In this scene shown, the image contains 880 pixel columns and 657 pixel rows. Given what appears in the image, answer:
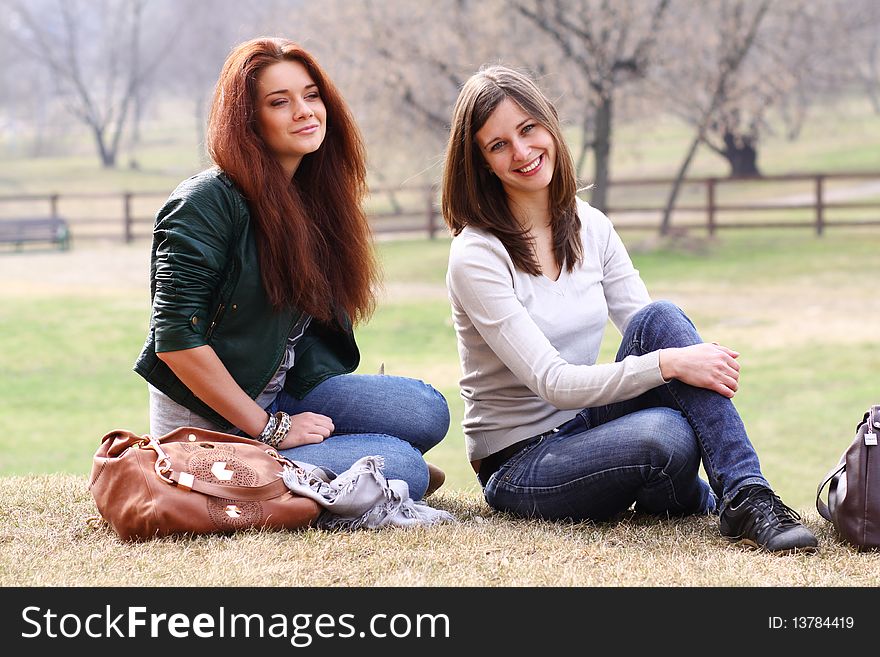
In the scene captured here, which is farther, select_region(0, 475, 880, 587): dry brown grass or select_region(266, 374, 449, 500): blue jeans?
select_region(266, 374, 449, 500): blue jeans

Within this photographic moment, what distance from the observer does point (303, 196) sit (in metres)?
3.02

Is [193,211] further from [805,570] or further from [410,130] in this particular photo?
[410,130]

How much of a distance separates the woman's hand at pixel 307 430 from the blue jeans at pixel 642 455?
1.52 ft

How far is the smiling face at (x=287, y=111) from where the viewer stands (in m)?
2.84

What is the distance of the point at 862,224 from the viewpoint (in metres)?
17.4

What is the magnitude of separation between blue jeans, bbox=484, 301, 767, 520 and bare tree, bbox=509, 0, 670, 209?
12191 mm

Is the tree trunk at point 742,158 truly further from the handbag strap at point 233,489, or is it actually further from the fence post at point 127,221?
the handbag strap at point 233,489

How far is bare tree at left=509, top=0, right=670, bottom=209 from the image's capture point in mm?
14719

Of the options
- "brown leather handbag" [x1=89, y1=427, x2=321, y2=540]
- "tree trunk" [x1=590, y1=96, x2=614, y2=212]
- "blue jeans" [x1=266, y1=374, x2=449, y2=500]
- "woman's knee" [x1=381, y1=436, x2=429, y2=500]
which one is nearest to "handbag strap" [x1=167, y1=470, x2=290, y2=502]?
"brown leather handbag" [x1=89, y1=427, x2=321, y2=540]

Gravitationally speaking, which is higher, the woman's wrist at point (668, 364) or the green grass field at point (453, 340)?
the woman's wrist at point (668, 364)

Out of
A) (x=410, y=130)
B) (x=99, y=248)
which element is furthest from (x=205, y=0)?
(x=410, y=130)

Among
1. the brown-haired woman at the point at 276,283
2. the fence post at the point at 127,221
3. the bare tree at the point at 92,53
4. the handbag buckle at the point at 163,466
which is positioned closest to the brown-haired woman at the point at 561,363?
the brown-haired woman at the point at 276,283

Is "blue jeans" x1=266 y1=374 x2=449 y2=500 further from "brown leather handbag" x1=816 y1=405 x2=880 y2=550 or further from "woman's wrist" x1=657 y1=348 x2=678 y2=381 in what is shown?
"brown leather handbag" x1=816 y1=405 x2=880 y2=550

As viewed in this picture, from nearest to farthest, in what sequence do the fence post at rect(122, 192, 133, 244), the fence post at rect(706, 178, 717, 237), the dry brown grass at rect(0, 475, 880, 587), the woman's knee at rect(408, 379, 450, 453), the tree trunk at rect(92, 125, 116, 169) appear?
the dry brown grass at rect(0, 475, 880, 587) → the woman's knee at rect(408, 379, 450, 453) → the fence post at rect(706, 178, 717, 237) → the fence post at rect(122, 192, 133, 244) → the tree trunk at rect(92, 125, 116, 169)
